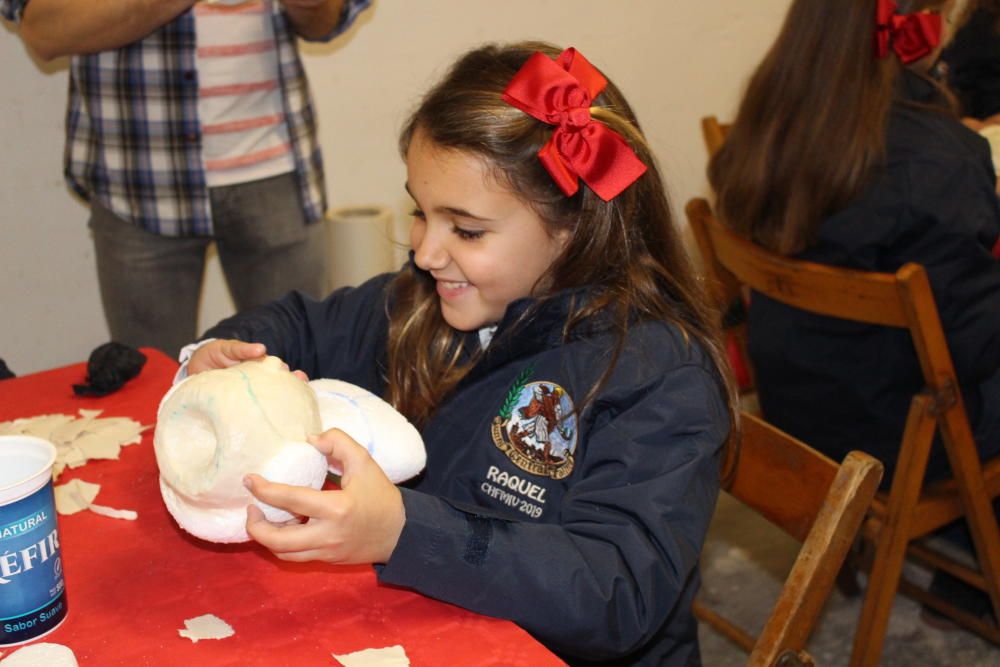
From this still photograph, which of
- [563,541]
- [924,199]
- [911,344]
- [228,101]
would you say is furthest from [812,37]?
[563,541]

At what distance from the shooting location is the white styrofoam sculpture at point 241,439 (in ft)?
2.69

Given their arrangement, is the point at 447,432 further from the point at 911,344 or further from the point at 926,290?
the point at 911,344

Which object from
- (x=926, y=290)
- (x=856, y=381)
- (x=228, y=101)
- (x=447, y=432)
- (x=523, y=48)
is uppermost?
(x=523, y=48)

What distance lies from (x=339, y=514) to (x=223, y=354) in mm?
368

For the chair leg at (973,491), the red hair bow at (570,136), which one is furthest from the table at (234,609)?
the chair leg at (973,491)

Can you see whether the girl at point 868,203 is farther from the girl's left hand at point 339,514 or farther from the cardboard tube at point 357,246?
the girl's left hand at point 339,514

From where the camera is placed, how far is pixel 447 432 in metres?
1.21

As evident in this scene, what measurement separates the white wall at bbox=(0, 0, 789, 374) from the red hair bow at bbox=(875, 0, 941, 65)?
1.11 m

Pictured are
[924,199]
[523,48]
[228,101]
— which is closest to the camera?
[523,48]

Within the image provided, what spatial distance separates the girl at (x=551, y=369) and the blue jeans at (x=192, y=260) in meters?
0.63

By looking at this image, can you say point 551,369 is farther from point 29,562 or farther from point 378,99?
point 378,99

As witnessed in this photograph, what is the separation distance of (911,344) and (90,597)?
4.41 ft

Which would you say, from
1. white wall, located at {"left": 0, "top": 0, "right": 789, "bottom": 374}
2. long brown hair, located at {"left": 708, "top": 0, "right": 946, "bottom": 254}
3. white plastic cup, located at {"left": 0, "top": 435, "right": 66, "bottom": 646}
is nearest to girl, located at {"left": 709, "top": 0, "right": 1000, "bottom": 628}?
long brown hair, located at {"left": 708, "top": 0, "right": 946, "bottom": 254}

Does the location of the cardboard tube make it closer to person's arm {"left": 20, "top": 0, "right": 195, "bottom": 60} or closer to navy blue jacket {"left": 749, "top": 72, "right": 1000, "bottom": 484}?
person's arm {"left": 20, "top": 0, "right": 195, "bottom": 60}
